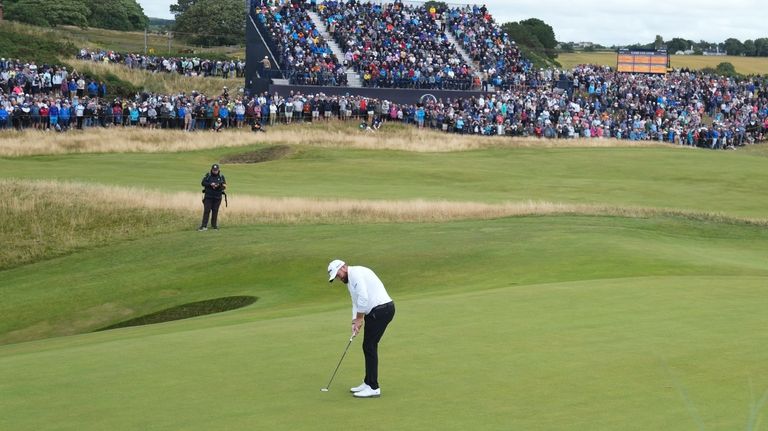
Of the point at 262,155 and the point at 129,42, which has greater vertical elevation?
the point at 129,42

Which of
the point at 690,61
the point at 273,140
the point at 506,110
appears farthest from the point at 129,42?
the point at 690,61

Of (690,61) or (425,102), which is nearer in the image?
(425,102)

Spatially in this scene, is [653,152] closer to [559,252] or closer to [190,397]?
[559,252]

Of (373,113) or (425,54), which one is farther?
(425,54)

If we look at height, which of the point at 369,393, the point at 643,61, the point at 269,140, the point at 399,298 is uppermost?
the point at 643,61

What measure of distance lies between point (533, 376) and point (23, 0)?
116263mm

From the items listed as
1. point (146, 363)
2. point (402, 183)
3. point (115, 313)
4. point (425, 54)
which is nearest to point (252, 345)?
point (146, 363)

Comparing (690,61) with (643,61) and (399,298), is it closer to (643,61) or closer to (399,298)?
(643,61)

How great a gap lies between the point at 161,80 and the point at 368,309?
2823 inches

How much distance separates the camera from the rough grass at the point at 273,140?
58.0 metres

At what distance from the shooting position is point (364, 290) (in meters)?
15.1

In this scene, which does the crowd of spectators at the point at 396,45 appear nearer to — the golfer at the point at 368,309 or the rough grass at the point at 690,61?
the rough grass at the point at 690,61

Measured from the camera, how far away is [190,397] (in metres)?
15.2

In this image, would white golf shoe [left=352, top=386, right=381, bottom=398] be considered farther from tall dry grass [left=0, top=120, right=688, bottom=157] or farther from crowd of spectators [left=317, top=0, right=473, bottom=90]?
crowd of spectators [left=317, top=0, right=473, bottom=90]
